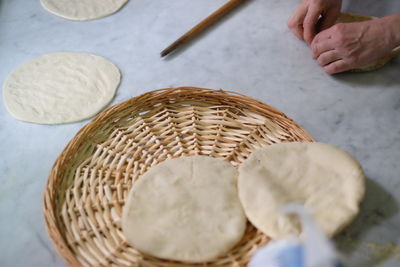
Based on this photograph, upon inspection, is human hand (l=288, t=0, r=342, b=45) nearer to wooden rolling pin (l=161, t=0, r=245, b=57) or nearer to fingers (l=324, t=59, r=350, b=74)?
fingers (l=324, t=59, r=350, b=74)

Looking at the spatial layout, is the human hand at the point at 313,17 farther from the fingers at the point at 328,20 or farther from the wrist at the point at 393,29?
the wrist at the point at 393,29

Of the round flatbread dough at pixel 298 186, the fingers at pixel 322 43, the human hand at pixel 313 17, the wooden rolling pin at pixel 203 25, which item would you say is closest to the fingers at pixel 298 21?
the human hand at pixel 313 17

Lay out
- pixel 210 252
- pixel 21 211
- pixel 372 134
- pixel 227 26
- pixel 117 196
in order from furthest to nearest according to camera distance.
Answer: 1. pixel 227 26
2. pixel 372 134
3. pixel 21 211
4. pixel 117 196
5. pixel 210 252

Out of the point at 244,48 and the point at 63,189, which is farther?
the point at 244,48

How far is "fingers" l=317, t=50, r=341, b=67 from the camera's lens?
1.17 metres

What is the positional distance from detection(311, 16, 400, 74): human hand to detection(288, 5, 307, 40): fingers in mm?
117

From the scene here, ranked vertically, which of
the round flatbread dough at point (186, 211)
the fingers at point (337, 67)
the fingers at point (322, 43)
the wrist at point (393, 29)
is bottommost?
the round flatbread dough at point (186, 211)

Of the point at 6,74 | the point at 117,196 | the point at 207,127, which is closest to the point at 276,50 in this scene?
the point at 207,127

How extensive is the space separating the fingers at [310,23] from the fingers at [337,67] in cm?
13

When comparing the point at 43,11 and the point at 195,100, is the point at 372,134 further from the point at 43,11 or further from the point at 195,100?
the point at 43,11

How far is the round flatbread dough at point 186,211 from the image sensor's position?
74 cm

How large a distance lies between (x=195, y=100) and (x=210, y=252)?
1.47 feet

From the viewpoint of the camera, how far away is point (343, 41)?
1.14 meters

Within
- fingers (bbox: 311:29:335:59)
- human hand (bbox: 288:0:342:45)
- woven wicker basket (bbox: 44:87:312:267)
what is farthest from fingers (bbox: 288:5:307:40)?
woven wicker basket (bbox: 44:87:312:267)
